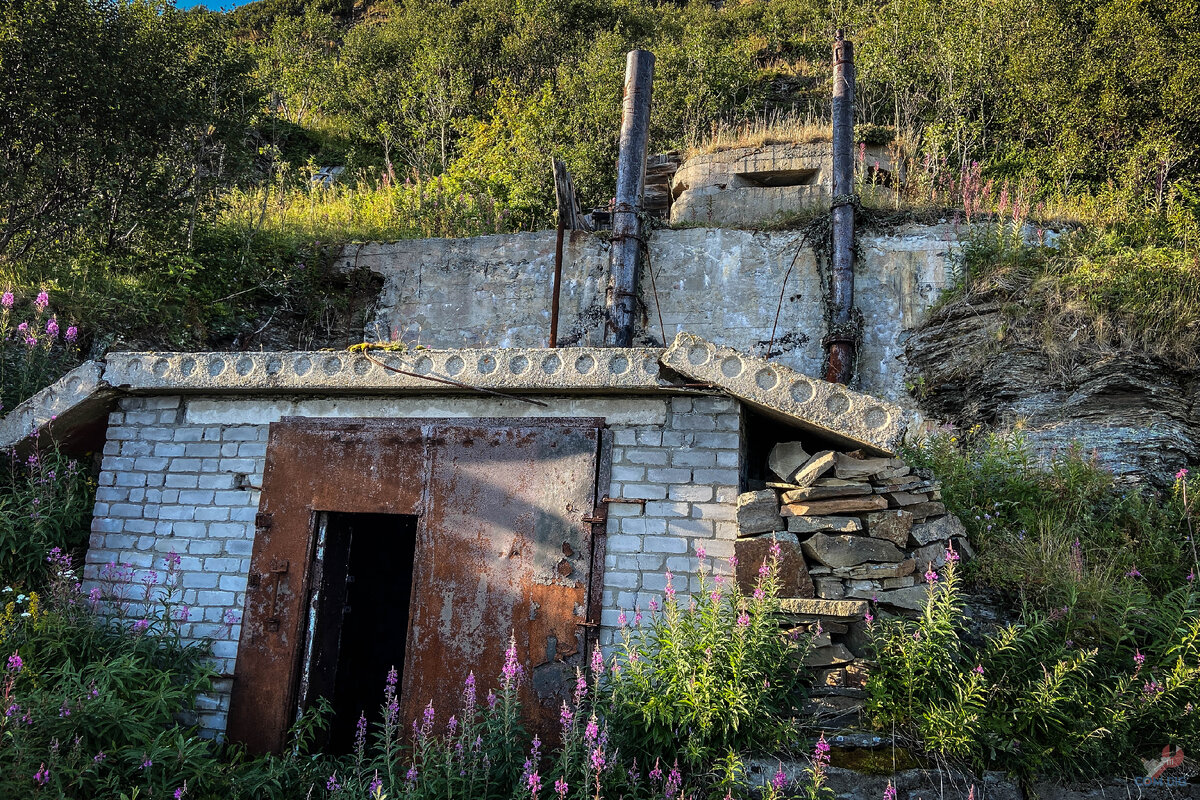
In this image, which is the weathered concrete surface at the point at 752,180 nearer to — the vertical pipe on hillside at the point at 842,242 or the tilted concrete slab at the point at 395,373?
the vertical pipe on hillside at the point at 842,242

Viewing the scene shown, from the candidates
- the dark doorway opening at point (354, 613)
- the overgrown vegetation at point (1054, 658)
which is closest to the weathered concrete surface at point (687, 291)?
the dark doorway opening at point (354, 613)

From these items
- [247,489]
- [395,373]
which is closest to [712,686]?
[395,373]

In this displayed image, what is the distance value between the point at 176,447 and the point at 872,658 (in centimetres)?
489

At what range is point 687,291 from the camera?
9.98 metres

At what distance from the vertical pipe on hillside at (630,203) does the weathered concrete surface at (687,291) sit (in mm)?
400

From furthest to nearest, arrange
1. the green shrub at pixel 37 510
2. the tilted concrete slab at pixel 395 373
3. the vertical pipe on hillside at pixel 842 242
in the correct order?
the vertical pipe on hillside at pixel 842 242, the green shrub at pixel 37 510, the tilted concrete slab at pixel 395 373

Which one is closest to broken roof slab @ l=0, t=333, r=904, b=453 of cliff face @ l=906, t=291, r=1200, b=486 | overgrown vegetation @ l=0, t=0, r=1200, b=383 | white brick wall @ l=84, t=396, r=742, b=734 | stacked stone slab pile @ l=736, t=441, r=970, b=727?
white brick wall @ l=84, t=396, r=742, b=734

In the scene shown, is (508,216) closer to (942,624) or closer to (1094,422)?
(1094,422)

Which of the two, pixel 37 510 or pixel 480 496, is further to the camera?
pixel 37 510

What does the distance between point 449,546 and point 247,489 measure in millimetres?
1594

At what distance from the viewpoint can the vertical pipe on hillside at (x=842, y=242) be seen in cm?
924

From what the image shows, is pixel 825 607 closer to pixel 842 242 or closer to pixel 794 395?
pixel 794 395

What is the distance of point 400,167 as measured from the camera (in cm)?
1859

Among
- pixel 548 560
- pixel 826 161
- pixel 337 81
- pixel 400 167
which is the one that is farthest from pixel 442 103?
pixel 548 560
